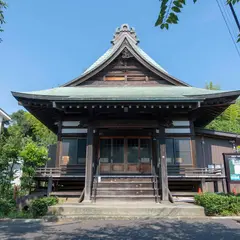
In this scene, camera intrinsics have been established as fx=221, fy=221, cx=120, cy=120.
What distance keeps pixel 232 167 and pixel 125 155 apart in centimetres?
452

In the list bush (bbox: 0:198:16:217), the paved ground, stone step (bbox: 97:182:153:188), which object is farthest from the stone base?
stone step (bbox: 97:182:153:188)

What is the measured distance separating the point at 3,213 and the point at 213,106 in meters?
8.95

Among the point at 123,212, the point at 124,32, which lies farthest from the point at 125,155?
the point at 124,32

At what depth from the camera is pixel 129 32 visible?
16.0 meters

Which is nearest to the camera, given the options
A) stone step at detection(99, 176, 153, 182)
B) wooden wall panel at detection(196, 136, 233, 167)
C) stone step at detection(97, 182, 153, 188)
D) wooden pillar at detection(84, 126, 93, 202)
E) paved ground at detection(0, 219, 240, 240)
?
paved ground at detection(0, 219, 240, 240)

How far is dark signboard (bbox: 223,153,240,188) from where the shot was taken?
8026 mm

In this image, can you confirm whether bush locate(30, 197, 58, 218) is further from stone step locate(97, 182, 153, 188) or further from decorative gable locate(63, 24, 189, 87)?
decorative gable locate(63, 24, 189, 87)

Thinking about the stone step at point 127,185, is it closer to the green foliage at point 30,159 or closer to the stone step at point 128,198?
the stone step at point 128,198

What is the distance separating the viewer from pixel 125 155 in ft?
34.4

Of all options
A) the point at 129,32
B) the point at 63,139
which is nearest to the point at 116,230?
the point at 63,139

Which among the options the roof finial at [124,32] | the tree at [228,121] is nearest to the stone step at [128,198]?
the roof finial at [124,32]

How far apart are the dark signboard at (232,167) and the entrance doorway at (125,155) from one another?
3384 mm

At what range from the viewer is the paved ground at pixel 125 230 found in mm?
4812

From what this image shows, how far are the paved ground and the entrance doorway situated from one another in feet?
13.4
